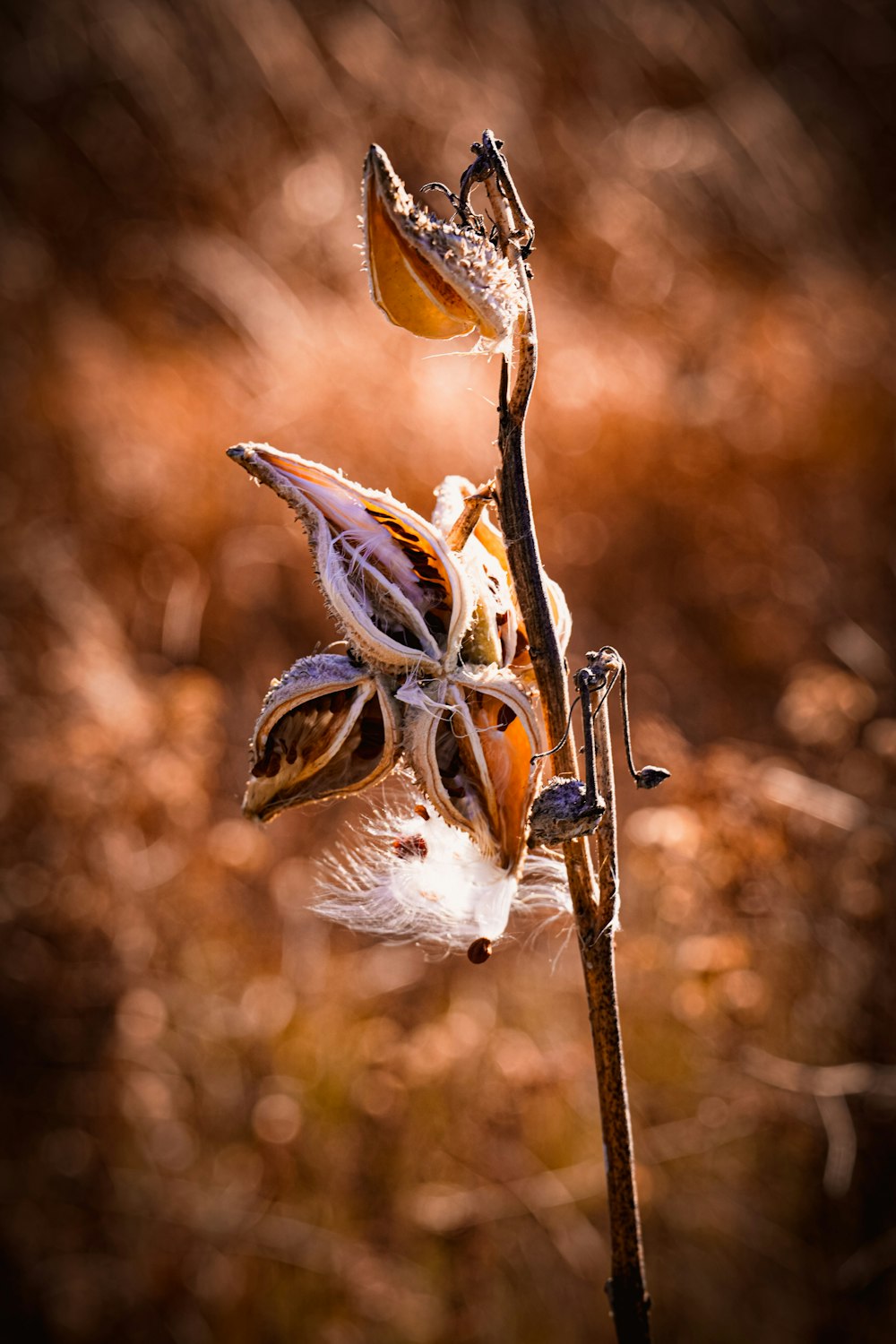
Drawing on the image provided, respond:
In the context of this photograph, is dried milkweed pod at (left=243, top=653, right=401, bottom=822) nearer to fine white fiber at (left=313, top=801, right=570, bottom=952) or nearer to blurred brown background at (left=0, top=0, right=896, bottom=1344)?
fine white fiber at (left=313, top=801, right=570, bottom=952)

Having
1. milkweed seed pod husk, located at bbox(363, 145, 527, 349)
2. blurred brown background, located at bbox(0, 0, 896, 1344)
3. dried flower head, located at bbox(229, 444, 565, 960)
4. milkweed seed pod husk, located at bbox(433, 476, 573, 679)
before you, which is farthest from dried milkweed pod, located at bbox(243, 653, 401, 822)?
blurred brown background, located at bbox(0, 0, 896, 1344)

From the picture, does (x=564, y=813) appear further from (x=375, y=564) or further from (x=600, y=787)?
(x=375, y=564)

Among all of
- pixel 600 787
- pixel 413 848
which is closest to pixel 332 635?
pixel 413 848

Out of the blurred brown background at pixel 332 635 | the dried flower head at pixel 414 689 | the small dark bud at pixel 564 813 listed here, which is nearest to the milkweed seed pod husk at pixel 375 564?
the dried flower head at pixel 414 689

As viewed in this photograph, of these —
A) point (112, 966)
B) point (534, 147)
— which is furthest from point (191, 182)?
point (112, 966)

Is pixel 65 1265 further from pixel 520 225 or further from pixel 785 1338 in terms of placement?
pixel 520 225

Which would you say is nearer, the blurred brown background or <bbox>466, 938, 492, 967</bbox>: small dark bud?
<bbox>466, 938, 492, 967</bbox>: small dark bud
